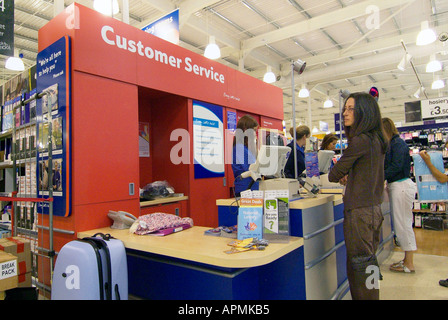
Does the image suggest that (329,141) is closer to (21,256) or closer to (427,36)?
(427,36)

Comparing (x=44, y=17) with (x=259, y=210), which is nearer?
(x=259, y=210)

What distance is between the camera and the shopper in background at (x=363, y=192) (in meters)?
2.06

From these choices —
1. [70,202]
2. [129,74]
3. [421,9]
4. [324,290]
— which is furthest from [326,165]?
[421,9]

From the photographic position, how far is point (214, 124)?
4184 mm

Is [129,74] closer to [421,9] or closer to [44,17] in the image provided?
[44,17]

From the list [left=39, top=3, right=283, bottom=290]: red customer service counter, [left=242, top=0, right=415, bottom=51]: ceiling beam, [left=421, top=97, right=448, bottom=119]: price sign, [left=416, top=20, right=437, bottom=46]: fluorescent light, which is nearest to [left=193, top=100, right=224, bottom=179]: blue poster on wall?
[left=39, top=3, right=283, bottom=290]: red customer service counter

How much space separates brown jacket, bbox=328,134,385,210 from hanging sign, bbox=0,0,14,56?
3418 mm

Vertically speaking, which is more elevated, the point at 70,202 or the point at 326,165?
the point at 326,165

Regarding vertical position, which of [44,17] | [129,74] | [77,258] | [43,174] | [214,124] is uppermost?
[44,17]

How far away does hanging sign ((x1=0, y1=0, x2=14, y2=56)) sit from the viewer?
306 centimetres

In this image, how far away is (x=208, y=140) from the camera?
13.4ft

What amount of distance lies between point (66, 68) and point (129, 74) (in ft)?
1.96

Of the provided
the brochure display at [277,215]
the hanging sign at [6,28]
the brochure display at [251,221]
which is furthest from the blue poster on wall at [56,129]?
the brochure display at [277,215]

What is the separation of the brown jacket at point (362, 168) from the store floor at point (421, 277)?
1.51 metres
